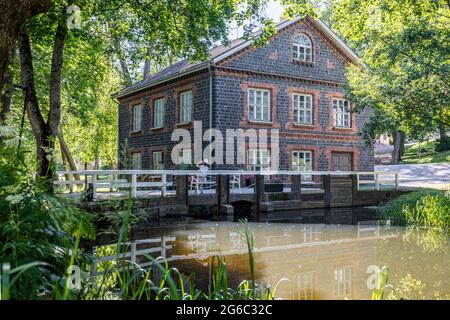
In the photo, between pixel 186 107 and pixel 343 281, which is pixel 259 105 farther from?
pixel 343 281

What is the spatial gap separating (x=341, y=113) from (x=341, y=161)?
257cm

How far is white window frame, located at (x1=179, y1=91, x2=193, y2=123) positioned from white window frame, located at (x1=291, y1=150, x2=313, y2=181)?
542cm

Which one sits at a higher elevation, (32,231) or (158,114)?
(158,114)

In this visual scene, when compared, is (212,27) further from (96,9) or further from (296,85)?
(296,85)

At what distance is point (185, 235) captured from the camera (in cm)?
1129

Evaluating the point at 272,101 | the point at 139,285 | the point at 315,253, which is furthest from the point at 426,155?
the point at 139,285

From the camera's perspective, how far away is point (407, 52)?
14.9 meters

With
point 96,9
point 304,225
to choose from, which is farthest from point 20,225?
point 304,225

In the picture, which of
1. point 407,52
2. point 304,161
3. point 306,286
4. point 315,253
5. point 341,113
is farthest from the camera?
point 341,113

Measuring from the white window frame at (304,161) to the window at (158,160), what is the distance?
668 centimetres

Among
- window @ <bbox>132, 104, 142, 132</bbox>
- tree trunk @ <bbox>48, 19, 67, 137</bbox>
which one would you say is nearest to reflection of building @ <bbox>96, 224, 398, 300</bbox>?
tree trunk @ <bbox>48, 19, 67, 137</bbox>

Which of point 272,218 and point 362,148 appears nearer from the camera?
point 272,218
